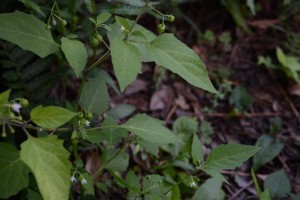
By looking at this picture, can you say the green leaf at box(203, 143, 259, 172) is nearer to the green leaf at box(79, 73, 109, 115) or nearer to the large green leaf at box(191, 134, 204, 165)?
the large green leaf at box(191, 134, 204, 165)

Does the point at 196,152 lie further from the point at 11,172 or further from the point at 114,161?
the point at 11,172

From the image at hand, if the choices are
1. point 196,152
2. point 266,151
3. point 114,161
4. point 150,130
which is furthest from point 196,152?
point 266,151

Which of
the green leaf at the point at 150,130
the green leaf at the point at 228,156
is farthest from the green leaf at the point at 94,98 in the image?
the green leaf at the point at 228,156

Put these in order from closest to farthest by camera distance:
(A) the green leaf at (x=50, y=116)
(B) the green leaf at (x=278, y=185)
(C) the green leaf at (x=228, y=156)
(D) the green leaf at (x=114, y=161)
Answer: (A) the green leaf at (x=50, y=116), (C) the green leaf at (x=228, y=156), (D) the green leaf at (x=114, y=161), (B) the green leaf at (x=278, y=185)

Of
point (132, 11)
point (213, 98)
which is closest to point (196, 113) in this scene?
point (213, 98)

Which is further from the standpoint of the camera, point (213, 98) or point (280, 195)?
point (213, 98)

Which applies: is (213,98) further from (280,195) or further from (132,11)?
(132,11)

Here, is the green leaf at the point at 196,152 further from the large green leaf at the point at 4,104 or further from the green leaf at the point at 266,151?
the green leaf at the point at 266,151
